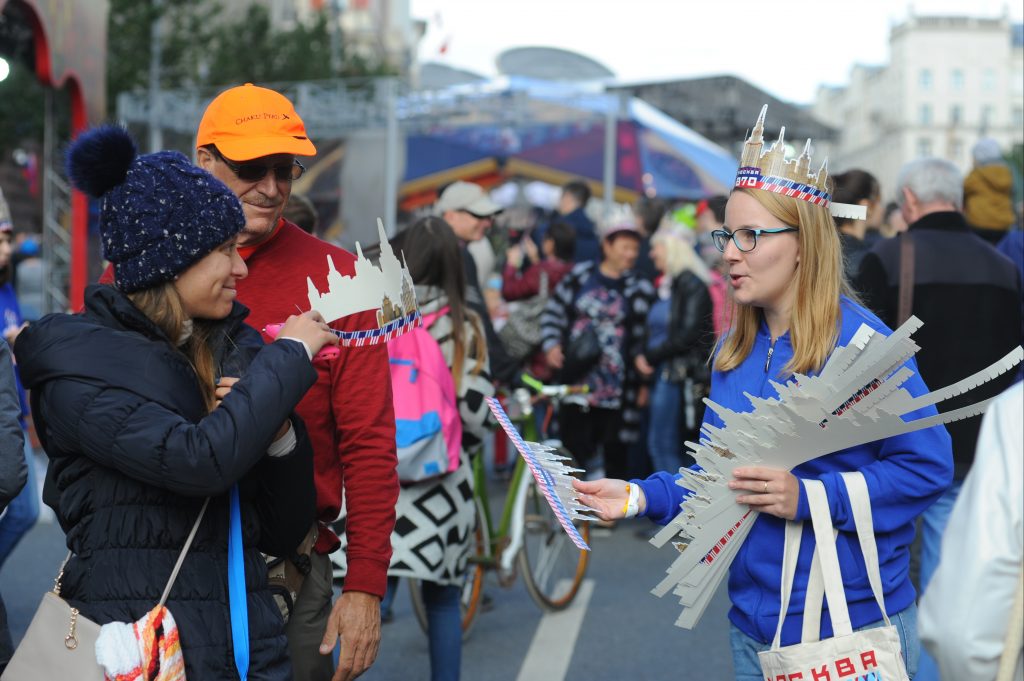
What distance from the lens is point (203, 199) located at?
2.60m

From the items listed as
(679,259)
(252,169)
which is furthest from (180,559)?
(679,259)

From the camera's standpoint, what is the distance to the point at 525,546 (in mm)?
6785

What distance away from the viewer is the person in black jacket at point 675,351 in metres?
8.62

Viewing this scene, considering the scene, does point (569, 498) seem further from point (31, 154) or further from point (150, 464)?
point (31, 154)

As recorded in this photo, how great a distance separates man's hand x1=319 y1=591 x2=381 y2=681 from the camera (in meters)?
2.98

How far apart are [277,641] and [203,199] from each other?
2.93 ft

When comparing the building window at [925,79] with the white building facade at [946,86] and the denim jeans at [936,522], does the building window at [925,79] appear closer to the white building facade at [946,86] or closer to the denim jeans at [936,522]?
the white building facade at [946,86]

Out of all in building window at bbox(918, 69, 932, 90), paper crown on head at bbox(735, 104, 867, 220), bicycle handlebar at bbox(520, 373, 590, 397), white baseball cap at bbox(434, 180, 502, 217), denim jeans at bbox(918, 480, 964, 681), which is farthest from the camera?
building window at bbox(918, 69, 932, 90)

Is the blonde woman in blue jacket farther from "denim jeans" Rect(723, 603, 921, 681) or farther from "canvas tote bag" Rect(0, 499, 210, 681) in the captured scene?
"canvas tote bag" Rect(0, 499, 210, 681)

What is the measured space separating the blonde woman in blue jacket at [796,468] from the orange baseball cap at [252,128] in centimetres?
104

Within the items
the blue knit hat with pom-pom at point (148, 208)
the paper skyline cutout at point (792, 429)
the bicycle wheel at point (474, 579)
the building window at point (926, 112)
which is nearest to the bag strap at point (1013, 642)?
the paper skyline cutout at point (792, 429)

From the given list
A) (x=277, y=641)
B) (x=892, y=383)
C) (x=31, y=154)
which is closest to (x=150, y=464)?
(x=277, y=641)

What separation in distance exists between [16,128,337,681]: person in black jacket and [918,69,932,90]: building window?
490 ft

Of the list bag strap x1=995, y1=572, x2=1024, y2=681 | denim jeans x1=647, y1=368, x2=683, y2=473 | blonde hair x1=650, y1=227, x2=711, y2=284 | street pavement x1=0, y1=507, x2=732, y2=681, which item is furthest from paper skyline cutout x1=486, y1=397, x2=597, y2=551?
denim jeans x1=647, y1=368, x2=683, y2=473
